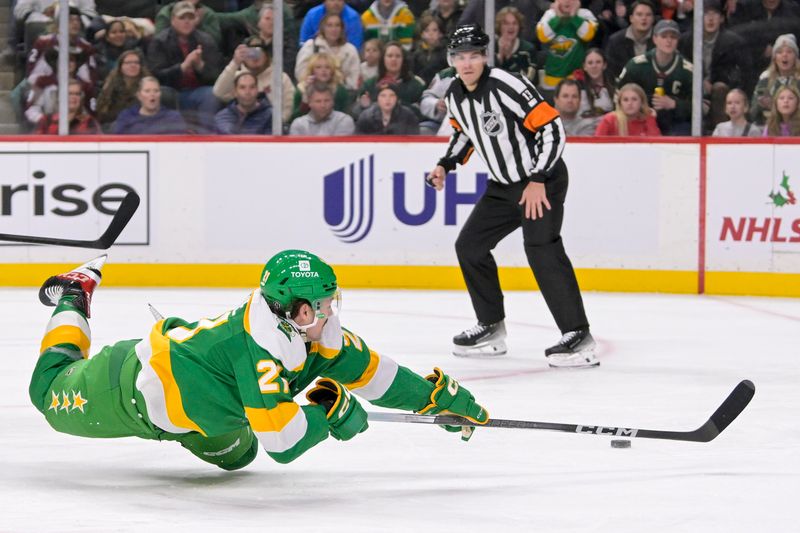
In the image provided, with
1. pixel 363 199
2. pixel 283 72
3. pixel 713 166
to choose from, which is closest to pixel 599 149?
pixel 713 166

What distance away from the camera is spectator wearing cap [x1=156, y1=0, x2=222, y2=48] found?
8.47m

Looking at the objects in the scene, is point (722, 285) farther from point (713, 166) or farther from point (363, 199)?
point (363, 199)

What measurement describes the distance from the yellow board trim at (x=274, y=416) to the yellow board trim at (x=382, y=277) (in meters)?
5.17

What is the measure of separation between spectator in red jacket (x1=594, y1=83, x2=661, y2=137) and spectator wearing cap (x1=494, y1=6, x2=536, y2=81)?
21.0 inches

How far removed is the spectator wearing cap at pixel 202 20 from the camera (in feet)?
27.8

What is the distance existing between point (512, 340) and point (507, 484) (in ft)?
9.86

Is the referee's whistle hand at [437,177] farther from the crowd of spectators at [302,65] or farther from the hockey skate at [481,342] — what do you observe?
the crowd of spectators at [302,65]

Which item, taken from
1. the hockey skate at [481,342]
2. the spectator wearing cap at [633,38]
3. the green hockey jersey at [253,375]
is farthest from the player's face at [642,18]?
the green hockey jersey at [253,375]

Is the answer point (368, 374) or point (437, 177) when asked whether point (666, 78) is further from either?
point (368, 374)

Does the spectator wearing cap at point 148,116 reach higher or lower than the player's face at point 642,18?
lower

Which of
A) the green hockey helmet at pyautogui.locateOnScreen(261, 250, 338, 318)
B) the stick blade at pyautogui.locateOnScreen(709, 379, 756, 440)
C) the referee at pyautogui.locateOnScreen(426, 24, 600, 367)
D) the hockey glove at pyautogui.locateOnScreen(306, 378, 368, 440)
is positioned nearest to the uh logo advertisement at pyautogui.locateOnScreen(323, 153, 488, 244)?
the referee at pyautogui.locateOnScreen(426, 24, 600, 367)

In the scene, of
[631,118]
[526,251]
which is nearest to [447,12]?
[631,118]

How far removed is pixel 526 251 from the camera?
19.8 feet

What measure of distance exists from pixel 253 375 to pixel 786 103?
5523 millimetres
